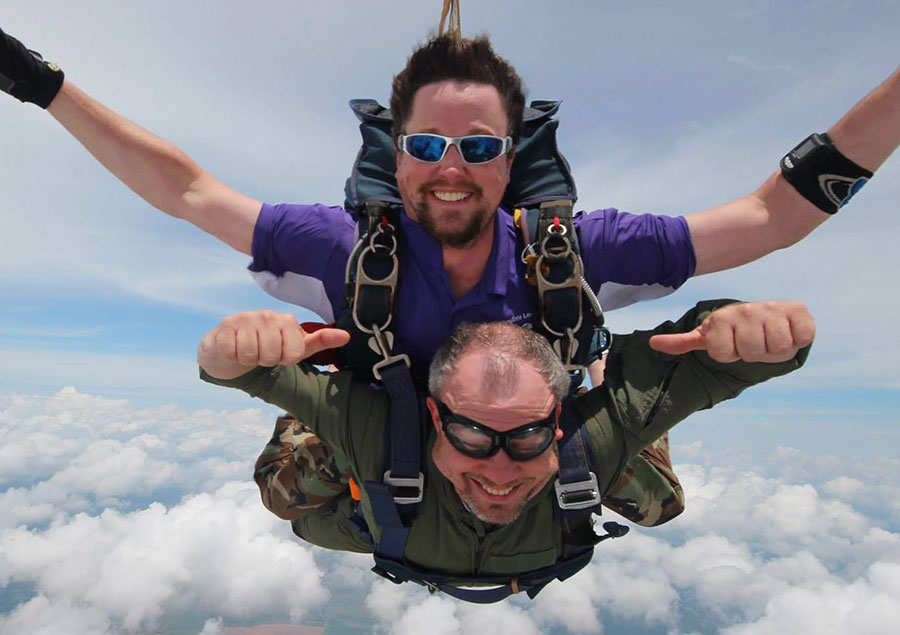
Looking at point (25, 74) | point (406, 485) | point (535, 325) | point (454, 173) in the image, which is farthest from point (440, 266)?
point (25, 74)

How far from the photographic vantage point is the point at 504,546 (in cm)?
300

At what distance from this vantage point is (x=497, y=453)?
2.81 m

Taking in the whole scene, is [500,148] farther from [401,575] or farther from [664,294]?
[401,575]

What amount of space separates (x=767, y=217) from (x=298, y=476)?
3204mm

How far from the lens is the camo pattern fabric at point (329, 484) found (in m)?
3.52

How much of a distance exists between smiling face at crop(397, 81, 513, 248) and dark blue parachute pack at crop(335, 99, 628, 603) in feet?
0.71

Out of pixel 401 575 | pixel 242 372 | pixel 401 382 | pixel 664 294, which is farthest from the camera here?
pixel 664 294

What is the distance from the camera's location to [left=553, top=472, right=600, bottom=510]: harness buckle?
9.26ft

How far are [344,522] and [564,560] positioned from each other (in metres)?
1.48

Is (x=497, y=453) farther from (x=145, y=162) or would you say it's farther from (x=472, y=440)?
(x=145, y=162)

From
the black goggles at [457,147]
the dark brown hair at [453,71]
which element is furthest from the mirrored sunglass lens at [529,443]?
the dark brown hair at [453,71]

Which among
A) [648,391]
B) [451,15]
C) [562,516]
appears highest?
[451,15]

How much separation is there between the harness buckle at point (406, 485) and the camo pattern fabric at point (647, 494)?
1300 mm

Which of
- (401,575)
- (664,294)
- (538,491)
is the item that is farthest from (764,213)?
(401,575)
